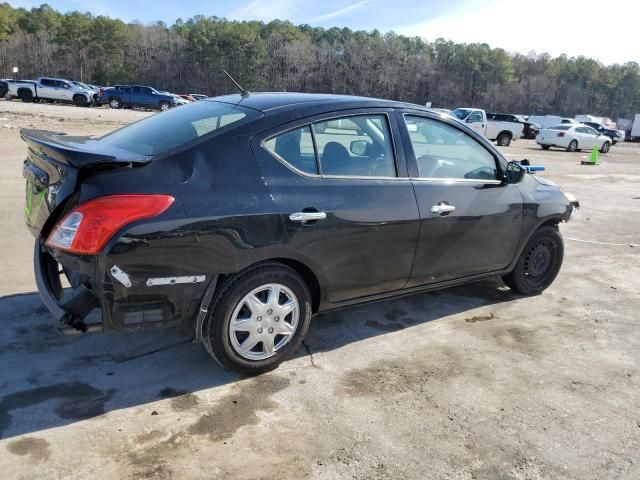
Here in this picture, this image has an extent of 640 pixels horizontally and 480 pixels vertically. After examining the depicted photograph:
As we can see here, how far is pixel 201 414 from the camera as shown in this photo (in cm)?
294

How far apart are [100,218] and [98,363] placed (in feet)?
3.86

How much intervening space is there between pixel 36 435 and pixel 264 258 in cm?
147

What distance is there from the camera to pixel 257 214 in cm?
306

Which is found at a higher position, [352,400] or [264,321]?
[264,321]

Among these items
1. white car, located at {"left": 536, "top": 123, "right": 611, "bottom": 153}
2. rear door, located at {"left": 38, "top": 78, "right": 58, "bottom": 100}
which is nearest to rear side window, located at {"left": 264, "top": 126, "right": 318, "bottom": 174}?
white car, located at {"left": 536, "top": 123, "right": 611, "bottom": 153}

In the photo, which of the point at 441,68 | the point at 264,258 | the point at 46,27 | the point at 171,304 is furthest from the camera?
the point at 441,68

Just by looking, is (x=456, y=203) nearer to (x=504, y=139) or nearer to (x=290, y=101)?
(x=290, y=101)

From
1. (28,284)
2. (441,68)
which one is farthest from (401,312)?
(441,68)

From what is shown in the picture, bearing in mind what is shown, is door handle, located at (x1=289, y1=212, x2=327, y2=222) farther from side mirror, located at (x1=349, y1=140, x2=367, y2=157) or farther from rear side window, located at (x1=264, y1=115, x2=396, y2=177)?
side mirror, located at (x1=349, y1=140, x2=367, y2=157)

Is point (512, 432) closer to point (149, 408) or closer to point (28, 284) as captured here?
point (149, 408)

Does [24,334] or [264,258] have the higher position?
[264,258]

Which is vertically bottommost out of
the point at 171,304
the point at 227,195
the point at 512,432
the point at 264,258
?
the point at 512,432

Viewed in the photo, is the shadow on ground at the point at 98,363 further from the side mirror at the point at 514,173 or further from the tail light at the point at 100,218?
the side mirror at the point at 514,173

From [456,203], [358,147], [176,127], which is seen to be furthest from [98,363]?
[456,203]
